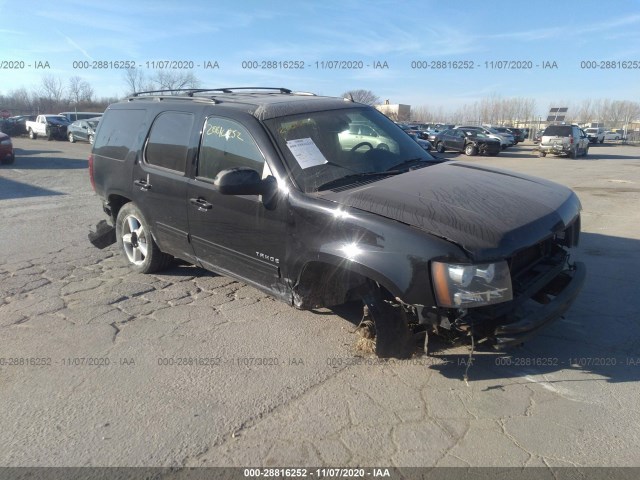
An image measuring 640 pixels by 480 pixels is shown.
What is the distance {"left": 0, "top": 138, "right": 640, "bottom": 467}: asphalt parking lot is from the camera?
2723mm

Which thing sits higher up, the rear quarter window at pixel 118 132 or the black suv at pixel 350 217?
the rear quarter window at pixel 118 132

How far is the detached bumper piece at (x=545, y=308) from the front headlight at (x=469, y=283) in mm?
247

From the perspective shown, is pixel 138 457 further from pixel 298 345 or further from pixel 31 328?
pixel 31 328

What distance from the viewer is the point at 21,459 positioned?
266cm

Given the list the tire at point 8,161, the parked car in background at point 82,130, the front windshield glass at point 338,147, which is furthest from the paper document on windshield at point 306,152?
the parked car in background at point 82,130

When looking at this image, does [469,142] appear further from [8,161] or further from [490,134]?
[8,161]

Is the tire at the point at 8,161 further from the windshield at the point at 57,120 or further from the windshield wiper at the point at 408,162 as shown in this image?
the windshield wiper at the point at 408,162

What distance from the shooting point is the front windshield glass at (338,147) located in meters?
3.79

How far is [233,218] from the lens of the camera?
4039 mm

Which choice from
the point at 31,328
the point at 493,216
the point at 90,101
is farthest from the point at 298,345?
the point at 90,101

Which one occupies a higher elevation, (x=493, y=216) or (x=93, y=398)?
(x=493, y=216)

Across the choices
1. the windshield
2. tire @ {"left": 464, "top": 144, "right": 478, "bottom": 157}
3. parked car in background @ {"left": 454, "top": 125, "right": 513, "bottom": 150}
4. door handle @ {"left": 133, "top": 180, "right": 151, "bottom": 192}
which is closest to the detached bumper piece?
door handle @ {"left": 133, "top": 180, "right": 151, "bottom": 192}

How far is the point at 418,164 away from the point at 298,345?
1879mm

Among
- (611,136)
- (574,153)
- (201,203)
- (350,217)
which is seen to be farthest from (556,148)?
(611,136)
